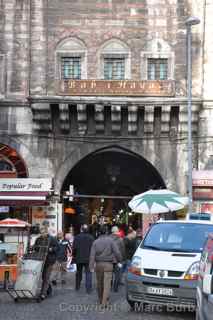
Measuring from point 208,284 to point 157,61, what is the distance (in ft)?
66.1

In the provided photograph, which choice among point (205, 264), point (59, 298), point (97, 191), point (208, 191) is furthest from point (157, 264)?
point (97, 191)

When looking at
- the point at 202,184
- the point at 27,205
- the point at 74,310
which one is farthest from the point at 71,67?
the point at 74,310

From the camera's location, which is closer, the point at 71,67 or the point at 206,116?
the point at 206,116

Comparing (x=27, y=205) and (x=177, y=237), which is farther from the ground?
(x=27, y=205)

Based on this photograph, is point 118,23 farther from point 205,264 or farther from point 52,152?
point 205,264

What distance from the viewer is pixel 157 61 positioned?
2677cm

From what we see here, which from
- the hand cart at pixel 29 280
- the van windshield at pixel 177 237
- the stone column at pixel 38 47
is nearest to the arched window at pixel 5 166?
the stone column at pixel 38 47

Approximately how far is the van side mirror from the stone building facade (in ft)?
60.5

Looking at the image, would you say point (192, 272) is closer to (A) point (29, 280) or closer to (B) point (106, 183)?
(A) point (29, 280)

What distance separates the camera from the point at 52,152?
26.2 m

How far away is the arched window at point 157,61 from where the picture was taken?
1045 inches

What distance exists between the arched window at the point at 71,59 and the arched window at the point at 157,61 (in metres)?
2.37

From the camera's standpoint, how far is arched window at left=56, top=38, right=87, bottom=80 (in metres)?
26.5

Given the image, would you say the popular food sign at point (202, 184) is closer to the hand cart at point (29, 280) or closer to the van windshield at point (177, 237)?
the hand cart at point (29, 280)
